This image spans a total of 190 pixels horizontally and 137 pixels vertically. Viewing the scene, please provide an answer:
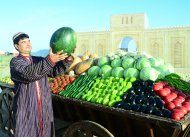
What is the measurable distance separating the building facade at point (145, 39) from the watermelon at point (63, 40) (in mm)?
33673

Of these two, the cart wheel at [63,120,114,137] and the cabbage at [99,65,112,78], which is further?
the cabbage at [99,65,112,78]

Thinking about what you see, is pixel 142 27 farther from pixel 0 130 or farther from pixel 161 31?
pixel 0 130

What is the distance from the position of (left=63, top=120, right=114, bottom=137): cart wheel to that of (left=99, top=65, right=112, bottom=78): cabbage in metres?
1.41

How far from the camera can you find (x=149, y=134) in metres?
3.60

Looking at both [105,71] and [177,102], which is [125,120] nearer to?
[177,102]

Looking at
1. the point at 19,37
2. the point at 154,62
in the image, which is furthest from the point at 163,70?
the point at 19,37

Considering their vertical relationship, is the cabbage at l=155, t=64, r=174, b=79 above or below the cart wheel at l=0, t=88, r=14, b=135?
above

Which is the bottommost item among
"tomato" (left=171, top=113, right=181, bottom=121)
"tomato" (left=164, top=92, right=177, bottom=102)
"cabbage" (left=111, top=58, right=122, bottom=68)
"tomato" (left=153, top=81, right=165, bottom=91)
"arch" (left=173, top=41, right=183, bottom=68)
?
"arch" (left=173, top=41, right=183, bottom=68)

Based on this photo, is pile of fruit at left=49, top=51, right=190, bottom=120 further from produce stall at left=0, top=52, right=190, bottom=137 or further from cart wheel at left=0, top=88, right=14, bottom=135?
cart wheel at left=0, top=88, right=14, bottom=135

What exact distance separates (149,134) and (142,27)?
38.9 m

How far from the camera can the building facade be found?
38344 millimetres

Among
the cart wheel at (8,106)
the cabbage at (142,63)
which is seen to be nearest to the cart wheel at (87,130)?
the cabbage at (142,63)

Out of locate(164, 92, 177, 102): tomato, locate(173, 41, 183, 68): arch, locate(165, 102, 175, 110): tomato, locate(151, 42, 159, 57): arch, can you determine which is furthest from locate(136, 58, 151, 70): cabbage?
locate(151, 42, 159, 57): arch

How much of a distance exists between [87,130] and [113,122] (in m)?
0.42
